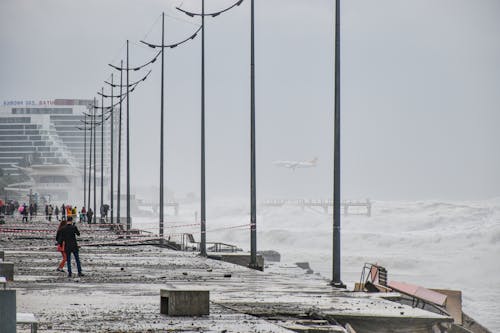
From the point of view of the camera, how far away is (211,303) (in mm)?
24141

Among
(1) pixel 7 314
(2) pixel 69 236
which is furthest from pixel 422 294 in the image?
(1) pixel 7 314

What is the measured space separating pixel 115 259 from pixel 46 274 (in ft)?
37.6

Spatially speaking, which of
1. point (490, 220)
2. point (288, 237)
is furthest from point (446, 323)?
point (490, 220)

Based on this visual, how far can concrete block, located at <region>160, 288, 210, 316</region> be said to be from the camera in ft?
68.7

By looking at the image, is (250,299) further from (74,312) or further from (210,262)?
(210,262)

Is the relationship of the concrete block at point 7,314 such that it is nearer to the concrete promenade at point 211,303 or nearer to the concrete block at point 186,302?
the concrete promenade at point 211,303

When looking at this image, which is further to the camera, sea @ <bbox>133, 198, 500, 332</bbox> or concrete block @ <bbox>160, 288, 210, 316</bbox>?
sea @ <bbox>133, 198, 500, 332</bbox>

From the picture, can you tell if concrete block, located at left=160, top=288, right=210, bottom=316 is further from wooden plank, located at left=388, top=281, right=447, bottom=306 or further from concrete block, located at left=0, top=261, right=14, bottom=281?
wooden plank, located at left=388, top=281, right=447, bottom=306

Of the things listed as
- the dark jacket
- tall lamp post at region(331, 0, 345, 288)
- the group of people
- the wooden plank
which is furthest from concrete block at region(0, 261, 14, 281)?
the group of people

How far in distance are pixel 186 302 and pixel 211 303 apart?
3176mm

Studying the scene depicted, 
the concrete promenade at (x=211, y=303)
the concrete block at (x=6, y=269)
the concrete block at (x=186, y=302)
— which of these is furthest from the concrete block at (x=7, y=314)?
the concrete block at (x=6, y=269)

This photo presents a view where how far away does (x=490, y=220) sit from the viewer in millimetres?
189250

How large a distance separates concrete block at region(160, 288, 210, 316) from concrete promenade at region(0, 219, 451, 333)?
28cm

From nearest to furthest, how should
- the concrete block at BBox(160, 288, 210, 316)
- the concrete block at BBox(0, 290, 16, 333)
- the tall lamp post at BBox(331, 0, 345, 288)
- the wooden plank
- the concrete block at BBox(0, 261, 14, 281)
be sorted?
the concrete block at BBox(0, 290, 16, 333) < the concrete block at BBox(160, 288, 210, 316) < the concrete block at BBox(0, 261, 14, 281) < the tall lamp post at BBox(331, 0, 345, 288) < the wooden plank
